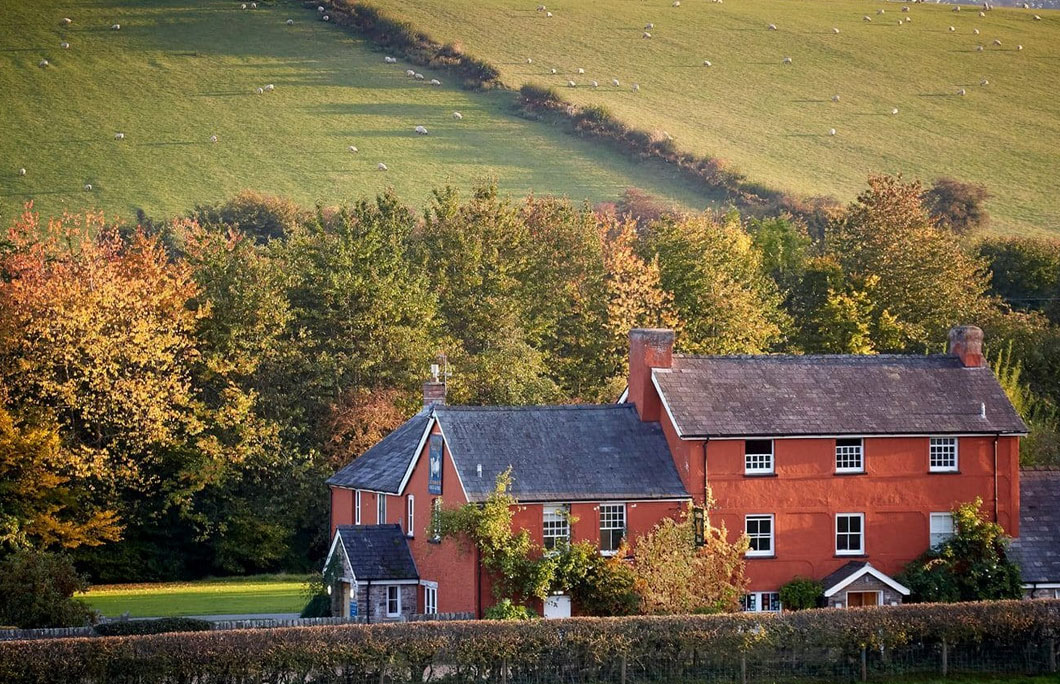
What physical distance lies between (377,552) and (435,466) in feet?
12.0

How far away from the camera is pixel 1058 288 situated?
103m

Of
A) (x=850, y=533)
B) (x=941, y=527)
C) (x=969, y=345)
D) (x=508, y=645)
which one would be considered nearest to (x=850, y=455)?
(x=850, y=533)

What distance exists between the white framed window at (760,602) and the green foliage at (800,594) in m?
0.42

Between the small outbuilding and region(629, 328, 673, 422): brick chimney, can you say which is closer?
the small outbuilding

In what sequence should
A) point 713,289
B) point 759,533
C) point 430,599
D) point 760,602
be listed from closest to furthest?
point 760,602 → point 430,599 → point 759,533 → point 713,289

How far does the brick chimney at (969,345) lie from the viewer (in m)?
57.1

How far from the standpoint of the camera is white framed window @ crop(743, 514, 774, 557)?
173ft

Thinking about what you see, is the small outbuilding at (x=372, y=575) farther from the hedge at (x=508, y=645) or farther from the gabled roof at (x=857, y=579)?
the gabled roof at (x=857, y=579)

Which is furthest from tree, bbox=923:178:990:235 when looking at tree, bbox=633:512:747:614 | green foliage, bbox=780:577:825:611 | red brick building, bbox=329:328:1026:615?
tree, bbox=633:512:747:614

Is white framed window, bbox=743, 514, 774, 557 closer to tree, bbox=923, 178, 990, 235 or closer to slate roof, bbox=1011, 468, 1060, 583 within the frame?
slate roof, bbox=1011, 468, 1060, 583

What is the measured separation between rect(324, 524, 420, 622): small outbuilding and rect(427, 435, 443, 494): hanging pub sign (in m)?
2.65

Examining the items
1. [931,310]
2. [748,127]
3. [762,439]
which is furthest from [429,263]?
[748,127]

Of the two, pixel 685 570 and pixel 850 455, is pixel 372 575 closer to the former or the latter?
pixel 685 570

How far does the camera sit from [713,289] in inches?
3339
